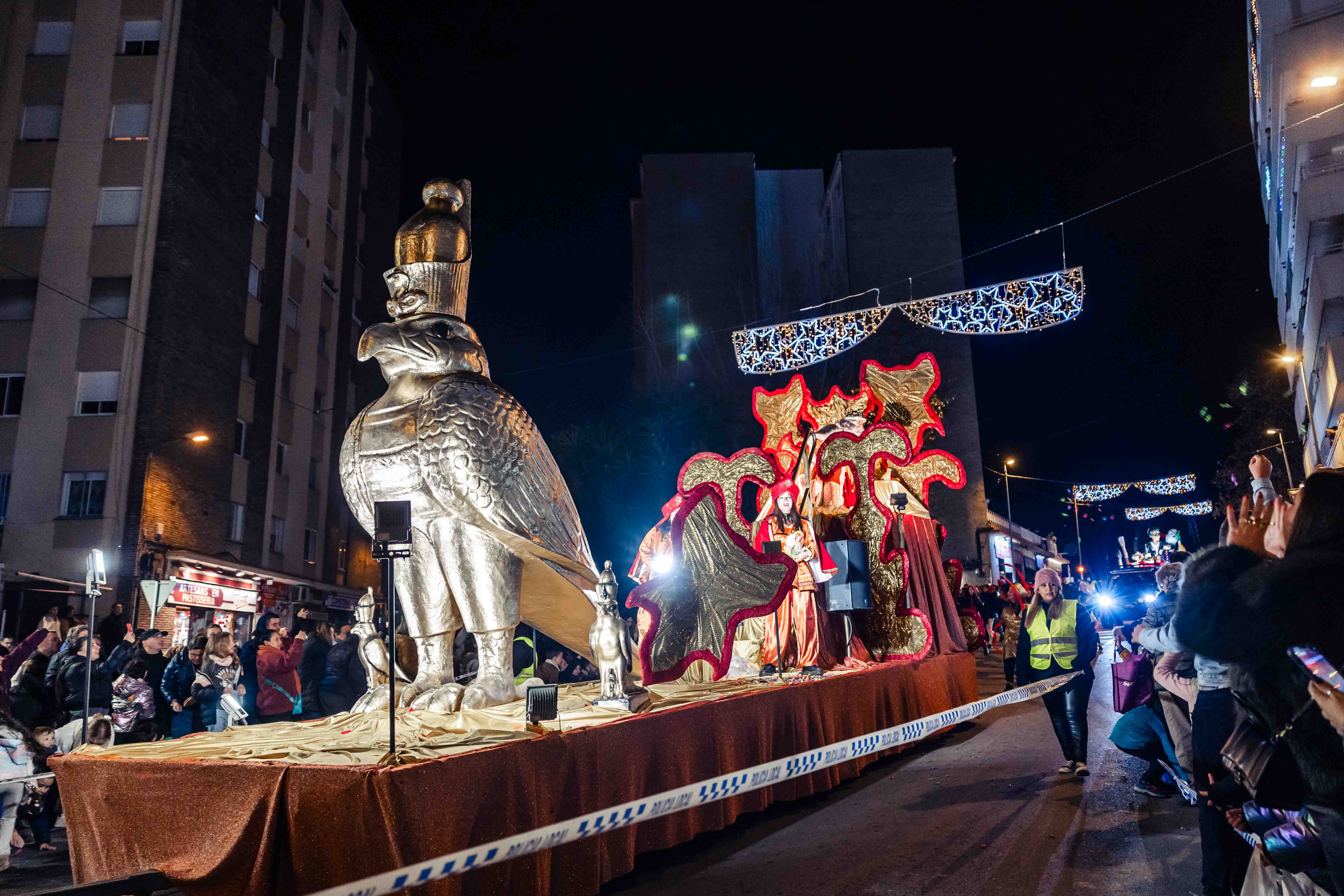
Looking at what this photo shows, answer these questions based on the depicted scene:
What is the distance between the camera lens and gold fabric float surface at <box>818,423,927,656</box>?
793 cm

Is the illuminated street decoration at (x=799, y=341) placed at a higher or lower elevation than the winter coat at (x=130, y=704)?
higher

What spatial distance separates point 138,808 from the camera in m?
2.78

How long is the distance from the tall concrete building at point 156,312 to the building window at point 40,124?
0.13 ft

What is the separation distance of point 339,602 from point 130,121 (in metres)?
11.3

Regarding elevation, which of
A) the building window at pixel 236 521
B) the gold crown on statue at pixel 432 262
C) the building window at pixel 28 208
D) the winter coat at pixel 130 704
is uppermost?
the building window at pixel 28 208

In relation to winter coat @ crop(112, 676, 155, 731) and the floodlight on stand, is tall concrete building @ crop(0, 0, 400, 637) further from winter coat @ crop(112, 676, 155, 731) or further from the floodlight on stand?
the floodlight on stand

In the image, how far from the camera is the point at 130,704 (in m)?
5.95

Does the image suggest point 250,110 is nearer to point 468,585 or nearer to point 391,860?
point 468,585

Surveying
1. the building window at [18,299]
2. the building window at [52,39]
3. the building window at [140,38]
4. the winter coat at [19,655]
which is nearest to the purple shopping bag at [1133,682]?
the winter coat at [19,655]

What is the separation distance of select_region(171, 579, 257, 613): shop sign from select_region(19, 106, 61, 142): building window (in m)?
8.95

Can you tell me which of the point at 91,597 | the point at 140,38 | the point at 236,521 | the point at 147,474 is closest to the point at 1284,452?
the point at 91,597

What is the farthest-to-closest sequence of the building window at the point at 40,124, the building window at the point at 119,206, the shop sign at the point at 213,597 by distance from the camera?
the building window at the point at 40,124
the building window at the point at 119,206
the shop sign at the point at 213,597

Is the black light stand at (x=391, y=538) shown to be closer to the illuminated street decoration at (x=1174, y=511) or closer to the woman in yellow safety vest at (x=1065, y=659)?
the woman in yellow safety vest at (x=1065, y=659)

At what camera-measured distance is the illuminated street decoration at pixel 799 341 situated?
10.2 metres
